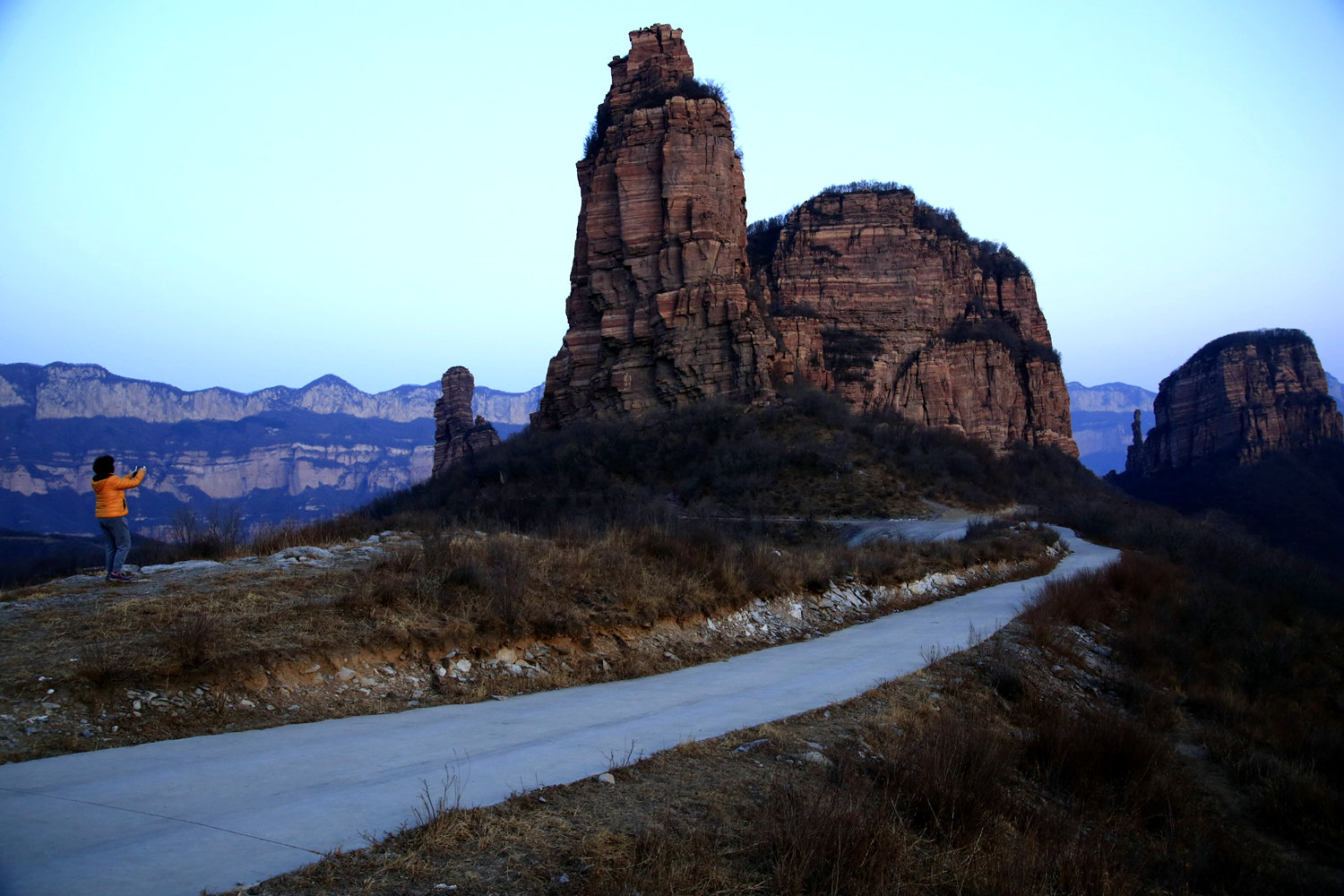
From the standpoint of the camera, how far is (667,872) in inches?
157

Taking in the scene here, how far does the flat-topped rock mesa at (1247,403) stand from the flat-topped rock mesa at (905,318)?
24.9 meters

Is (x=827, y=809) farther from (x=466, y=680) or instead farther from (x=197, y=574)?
(x=197, y=574)

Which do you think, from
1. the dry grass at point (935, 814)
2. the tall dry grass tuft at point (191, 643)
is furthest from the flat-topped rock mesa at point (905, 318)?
the tall dry grass tuft at point (191, 643)

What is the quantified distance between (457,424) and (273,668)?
6550cm

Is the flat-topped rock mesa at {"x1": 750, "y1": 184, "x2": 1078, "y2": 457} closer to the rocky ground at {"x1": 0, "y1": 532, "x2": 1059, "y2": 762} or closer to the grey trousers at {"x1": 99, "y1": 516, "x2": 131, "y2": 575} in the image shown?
the rocky ground at {"x1": 0, "y1": 532, "x2": 1059, "y2": 762}

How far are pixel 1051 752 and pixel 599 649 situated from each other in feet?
16.5

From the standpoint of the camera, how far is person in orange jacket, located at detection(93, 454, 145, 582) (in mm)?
9633

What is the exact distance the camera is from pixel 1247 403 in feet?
298

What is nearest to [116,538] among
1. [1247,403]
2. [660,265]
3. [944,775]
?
[944,775]

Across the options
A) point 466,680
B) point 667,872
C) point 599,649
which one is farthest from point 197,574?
point 667,872

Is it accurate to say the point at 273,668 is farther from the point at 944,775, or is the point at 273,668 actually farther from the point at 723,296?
the point at 723,296

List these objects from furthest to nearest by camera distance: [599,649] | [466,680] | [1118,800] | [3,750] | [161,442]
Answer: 1. [161,442]
2. [599,649]
3. [466,680]
4. [1118,800]
5. [3,750]

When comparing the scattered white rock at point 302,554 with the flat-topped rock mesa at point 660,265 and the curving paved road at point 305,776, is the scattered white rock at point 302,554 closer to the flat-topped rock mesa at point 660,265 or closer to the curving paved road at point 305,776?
the curving paved road at point 305,776

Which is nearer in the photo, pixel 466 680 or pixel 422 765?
pixel 422 765
